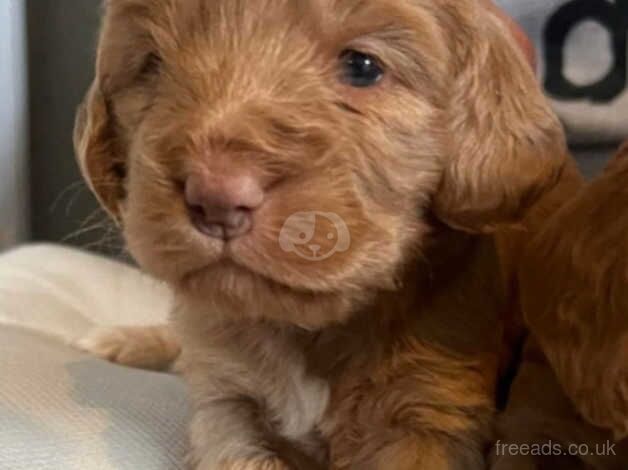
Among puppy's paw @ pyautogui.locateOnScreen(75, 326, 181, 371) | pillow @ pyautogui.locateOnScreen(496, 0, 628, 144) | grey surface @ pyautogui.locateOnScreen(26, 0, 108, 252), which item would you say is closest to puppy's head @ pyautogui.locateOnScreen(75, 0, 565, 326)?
puppy's paw @ pyautogui.locateOnScreen(75, 326, 181, 371)

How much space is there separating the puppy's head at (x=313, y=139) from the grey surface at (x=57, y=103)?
1.58 meters

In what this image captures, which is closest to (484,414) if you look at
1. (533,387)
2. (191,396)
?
(533,387)

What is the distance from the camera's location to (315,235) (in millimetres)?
986

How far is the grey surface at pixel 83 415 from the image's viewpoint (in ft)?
4.00

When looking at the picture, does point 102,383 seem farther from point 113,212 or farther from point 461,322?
point 461,322

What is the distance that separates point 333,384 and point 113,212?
32 cm

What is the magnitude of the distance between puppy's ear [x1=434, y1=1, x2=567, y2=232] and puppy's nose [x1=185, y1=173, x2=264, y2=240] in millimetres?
251

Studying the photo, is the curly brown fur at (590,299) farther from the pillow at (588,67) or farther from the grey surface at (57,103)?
the grey surface at (57,103)

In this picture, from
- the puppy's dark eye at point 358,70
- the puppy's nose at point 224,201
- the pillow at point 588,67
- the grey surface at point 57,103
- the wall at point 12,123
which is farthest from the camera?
the grey surface at point 57,103

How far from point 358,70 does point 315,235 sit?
200 mm

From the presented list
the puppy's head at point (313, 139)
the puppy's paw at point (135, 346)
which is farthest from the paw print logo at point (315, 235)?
Result: the puppy's paw at point (135, 346)

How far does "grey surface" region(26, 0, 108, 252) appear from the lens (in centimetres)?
272

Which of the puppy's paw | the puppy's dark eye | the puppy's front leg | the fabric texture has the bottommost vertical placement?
the puppy's paw

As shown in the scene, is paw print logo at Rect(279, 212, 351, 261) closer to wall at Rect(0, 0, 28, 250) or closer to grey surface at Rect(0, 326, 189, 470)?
grey surface at Rect(0, 326, 189, 470)
